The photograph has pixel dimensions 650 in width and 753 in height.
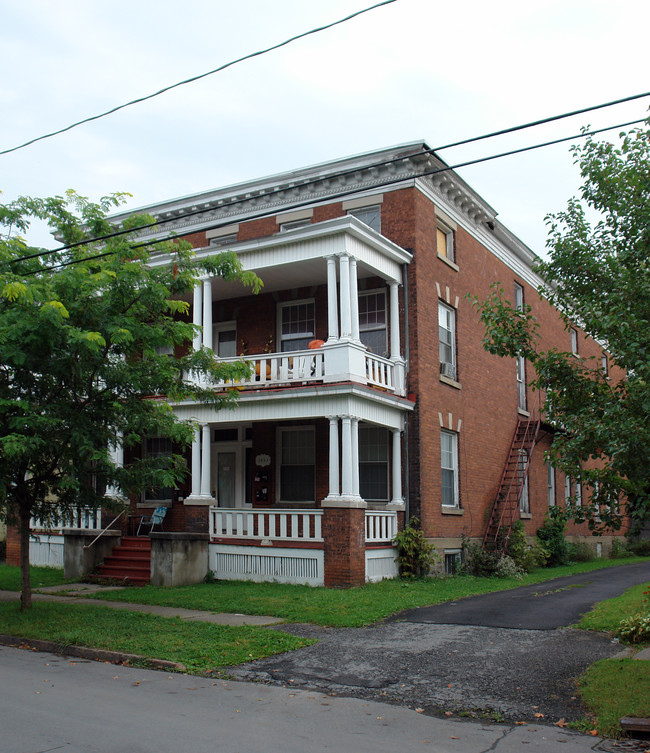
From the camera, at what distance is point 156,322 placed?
1288 cm

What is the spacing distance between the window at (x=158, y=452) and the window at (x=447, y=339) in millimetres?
7812

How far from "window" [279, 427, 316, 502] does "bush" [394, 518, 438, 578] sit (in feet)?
9.88

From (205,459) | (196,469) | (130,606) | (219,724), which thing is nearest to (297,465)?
(205,459)

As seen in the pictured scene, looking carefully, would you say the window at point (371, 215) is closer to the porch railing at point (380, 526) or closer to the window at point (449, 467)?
the window at point (449, 467)

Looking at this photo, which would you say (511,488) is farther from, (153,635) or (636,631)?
(153,635)

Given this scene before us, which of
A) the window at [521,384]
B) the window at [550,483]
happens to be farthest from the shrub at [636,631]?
the window at [550,483]

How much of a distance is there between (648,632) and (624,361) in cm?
421

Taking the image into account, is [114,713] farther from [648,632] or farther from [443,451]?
[443,451]

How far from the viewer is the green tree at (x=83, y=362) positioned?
11250mm

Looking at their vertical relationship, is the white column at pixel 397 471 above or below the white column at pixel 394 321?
below

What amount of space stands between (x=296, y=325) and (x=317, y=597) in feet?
27.6

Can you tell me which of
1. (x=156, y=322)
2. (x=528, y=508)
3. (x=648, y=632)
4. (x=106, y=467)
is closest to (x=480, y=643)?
(x=648, y=632)

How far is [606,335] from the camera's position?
8289 mm

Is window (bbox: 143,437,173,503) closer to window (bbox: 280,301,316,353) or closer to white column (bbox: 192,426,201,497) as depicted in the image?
white column (bbox: 192,426,201,497)
